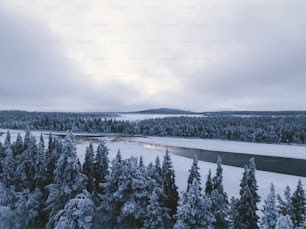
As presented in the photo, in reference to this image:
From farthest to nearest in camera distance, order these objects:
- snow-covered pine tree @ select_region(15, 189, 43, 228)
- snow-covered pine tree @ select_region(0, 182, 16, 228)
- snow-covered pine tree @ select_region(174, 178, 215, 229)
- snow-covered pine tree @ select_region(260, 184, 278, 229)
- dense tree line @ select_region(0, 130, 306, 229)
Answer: snow-covered pine tree @ select_region(15, 189, 43, 228) → snow-covered pine tree @ select_region(0, 182, 16, 228) → snow-covered pine tree @ select_region(174, 178, 215, 229) → dense tree line @ select_region(0, 130, 306, 229) → snow-covered pine tree @ select_region(260, 184, 278, 229)

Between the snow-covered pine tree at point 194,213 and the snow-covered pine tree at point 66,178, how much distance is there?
7.35 metres

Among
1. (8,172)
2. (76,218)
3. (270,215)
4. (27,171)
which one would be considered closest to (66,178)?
(76,218)

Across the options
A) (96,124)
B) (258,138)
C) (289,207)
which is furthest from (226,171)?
(96,124)

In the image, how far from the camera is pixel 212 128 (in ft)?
343

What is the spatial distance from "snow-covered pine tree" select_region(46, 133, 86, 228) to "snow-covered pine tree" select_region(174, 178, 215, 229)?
7.35m

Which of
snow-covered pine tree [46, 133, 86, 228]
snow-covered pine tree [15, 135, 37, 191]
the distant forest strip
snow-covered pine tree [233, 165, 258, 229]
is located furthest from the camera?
the distant forest strip

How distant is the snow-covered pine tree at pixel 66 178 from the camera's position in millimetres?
14113

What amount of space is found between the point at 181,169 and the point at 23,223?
98.4 feet

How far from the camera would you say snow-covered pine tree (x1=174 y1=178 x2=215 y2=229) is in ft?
35.8

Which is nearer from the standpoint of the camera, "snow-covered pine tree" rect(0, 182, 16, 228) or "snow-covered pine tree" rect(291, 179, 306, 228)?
"snow-covered pine tree" rect(0, 182, 16, 228)

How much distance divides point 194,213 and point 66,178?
8716mm

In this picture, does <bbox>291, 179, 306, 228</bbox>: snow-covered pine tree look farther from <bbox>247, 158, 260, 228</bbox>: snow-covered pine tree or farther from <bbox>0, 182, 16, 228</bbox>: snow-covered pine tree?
<bbox>0, 182, 16, 228</bbox>: snow-covered pine tree

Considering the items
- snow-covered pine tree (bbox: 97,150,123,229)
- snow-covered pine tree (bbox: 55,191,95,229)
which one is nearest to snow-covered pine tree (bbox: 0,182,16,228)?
snow-covered pine tree (bbox: 55,191,95,229)

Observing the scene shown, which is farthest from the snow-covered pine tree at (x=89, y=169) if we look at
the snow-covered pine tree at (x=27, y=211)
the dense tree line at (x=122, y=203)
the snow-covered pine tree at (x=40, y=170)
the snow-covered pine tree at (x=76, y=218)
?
the snow-covered pine tree at (x=76, y=218)
